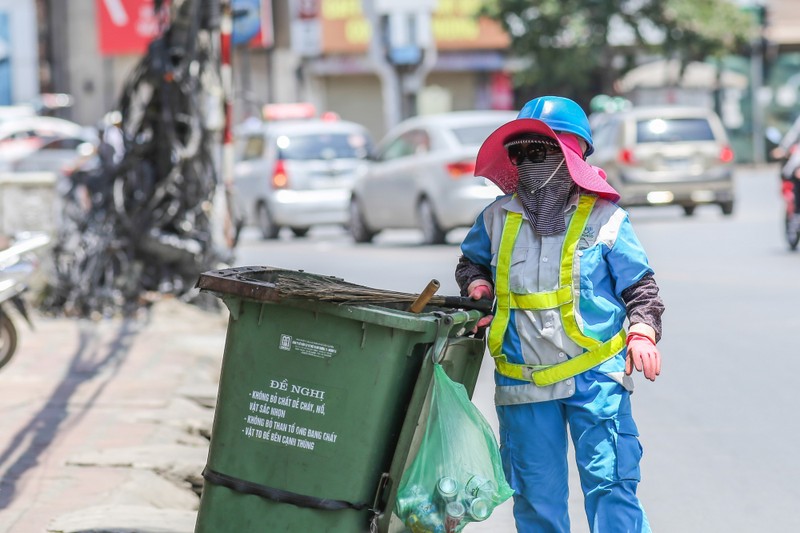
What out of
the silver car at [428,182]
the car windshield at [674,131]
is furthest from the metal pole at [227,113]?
the car windshield at [674,131]

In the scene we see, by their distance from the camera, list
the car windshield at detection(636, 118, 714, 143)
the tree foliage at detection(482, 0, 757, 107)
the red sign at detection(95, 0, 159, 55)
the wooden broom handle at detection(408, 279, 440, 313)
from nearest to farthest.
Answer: the wooden broom handle at detection(408, 279, 440, 313) → the car windshield at detection(636, 118, 714, 143) → the tree foliage at detection(482, 0, 757, 107) → the red sign at detection(95, 0, 159, 55)

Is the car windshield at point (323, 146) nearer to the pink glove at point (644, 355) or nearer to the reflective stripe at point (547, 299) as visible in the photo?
the reflective stripe at point (547, 299)

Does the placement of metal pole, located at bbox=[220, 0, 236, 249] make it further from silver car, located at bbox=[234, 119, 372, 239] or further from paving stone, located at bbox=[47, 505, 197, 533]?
silver car, located at bbox=[234, 119, 372, 239]

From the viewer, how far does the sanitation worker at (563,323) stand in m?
4.35

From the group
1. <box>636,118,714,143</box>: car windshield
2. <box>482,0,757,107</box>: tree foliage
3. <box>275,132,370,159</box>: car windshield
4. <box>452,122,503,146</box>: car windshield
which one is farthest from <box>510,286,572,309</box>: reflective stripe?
<box>482,0,757,107</box>: tree foliage

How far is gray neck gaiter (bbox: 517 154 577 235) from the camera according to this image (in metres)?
4.45

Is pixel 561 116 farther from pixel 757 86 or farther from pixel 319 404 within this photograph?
pixel 757 86

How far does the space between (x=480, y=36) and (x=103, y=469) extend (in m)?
38.5

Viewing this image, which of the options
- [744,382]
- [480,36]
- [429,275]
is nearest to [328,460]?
[744,382]

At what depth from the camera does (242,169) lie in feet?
74.9

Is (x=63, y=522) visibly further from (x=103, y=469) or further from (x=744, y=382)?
(x=744, y=382)

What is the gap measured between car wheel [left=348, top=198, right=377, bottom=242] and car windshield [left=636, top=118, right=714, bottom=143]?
4.16m

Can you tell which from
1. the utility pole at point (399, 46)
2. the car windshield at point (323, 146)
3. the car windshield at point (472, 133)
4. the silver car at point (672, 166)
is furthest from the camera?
the utility pole at point (399, 46)

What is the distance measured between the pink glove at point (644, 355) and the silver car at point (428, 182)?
39.5ft
